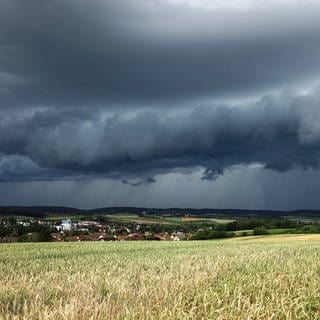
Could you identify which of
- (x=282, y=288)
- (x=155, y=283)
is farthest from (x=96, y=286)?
(x=282, y=288)

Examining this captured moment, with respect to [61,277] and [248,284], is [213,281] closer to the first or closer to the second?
[248,284]

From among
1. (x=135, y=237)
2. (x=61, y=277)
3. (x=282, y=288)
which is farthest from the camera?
(x=135, y=237)

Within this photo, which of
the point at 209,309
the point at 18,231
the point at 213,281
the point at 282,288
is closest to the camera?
the point at 209,309

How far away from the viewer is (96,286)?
9.80 meters

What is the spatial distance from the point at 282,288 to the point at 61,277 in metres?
5.53

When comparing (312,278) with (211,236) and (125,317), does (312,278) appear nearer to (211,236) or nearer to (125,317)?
(125,317)

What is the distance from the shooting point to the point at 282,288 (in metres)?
9.46

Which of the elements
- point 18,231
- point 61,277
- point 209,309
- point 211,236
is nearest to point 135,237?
point 211,236

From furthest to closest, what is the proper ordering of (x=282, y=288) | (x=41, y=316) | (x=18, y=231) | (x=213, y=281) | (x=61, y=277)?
(x=18, y=231)
(x=61, y=277)
(x=213, y=281)
(x=282, y=288)
(x=41, y=316)

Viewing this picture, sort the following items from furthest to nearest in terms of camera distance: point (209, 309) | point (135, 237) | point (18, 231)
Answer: point (18, 231)
point (135, 237)
point (209, 309)

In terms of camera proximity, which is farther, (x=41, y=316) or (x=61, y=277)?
(x=61, y=277)

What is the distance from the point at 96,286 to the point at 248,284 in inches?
122

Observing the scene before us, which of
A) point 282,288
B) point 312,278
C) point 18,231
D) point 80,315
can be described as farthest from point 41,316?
point 18,231

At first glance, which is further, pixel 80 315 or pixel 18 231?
pixel 18 231
